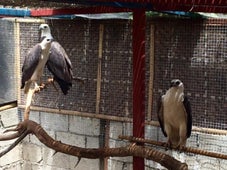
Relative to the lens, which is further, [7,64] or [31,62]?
[7,64]

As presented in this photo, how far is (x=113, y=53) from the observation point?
117 inches

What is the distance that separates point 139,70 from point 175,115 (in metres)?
0.68

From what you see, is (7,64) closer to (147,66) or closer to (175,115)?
(147,66)

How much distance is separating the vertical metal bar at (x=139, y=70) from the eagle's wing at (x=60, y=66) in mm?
960

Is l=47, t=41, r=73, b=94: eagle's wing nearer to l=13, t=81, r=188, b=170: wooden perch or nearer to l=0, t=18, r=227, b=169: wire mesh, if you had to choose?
l=0, t=18, r=227, b=169: wire mesh

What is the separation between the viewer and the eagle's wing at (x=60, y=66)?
2.82m

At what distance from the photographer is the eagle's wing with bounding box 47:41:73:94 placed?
282 centimetres

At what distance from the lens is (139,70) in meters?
1.93

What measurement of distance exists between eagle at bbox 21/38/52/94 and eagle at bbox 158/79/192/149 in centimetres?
79

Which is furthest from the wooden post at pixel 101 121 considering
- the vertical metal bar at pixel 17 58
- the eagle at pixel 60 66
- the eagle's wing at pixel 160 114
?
the vertical metal bar at pixel 17 58

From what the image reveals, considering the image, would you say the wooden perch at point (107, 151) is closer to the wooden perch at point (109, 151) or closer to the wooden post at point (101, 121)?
the wooden perch at point (109, 151)

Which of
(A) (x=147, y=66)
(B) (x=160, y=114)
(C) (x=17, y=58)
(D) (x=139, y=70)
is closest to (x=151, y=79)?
(A) (x=147, y=66)

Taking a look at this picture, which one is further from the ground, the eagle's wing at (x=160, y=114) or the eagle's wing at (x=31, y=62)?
the eagle's wing at (x=31, y=62)

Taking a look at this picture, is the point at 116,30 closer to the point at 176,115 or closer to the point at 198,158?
the point at 176,115
